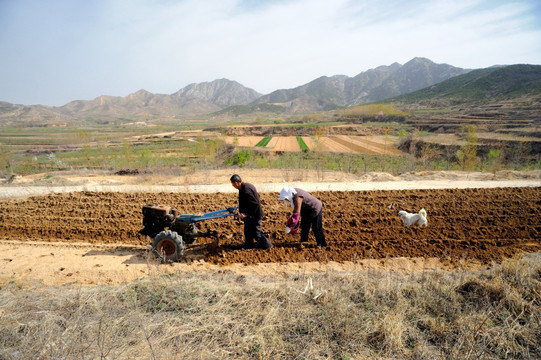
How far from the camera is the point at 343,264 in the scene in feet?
18.7

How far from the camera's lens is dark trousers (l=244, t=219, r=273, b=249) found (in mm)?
5952

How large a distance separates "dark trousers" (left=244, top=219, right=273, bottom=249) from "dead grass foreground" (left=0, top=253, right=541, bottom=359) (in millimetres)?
1265

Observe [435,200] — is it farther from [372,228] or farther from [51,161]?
[51,161]

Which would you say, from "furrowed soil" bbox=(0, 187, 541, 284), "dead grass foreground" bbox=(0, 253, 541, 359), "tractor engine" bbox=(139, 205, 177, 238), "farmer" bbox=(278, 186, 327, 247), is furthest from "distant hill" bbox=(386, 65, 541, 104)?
"tractor engine" bbox=(139, 205, 177, 238)

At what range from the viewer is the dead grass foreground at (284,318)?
321cm

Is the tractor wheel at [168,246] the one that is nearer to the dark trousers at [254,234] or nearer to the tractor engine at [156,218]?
the tractor engine at [156,218]

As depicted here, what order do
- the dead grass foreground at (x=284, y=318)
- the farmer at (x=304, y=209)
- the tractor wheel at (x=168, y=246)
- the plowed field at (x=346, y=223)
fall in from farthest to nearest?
the plowed field at (x=346, y=223)
the tractor wheel at (x=168, y=246)
the farmer at (x=304, y=209)
the dead grass foreground at (x=284, y=318)

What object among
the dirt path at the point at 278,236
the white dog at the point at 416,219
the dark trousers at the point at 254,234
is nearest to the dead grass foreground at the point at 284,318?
the dirt path at the point at 278,236

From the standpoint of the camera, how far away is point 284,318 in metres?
3.75

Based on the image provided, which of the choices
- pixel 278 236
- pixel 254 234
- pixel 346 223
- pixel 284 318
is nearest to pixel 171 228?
pixel 254 234

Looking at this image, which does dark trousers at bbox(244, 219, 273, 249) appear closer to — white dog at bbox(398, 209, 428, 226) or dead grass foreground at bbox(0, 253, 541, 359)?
dead grass foreground at bbox(0, 253, 541, 359)

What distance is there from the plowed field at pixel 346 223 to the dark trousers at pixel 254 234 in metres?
0.17

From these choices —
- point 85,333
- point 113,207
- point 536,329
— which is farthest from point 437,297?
point 113,207

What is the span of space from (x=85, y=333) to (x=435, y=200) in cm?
1020
